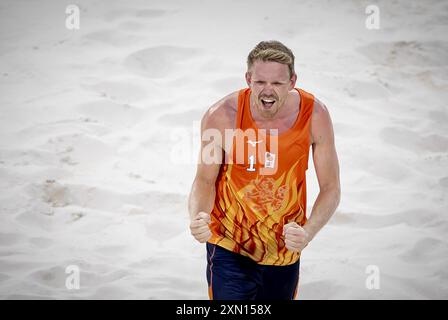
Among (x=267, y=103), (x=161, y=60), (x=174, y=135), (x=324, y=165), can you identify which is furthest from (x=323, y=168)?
(x=161, y=60)

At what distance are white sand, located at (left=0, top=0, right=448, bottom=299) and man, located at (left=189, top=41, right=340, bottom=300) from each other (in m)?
1.06

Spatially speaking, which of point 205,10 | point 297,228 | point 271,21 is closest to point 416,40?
point 271,21

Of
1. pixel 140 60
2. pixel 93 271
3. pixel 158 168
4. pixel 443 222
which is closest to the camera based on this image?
pixel 93 271

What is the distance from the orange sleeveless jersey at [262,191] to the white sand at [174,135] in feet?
3.51

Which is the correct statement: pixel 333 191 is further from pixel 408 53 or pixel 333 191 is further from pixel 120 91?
pixel 408 53

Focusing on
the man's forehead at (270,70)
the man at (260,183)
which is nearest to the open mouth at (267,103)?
the man at (260,183)

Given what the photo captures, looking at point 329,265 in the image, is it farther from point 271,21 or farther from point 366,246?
point 271,21

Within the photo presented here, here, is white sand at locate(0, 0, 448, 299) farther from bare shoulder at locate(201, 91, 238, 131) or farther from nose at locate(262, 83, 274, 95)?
nose at locate(262, 83, 274, 95)

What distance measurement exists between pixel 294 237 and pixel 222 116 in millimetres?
634

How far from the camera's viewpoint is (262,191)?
3621 mm

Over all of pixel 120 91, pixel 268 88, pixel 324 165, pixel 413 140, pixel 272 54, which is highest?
pixel 120 91

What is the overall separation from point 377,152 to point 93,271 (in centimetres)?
227

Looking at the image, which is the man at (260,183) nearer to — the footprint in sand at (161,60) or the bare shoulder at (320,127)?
the bare shoulder at (320,127)

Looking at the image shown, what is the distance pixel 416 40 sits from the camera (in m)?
7.05
